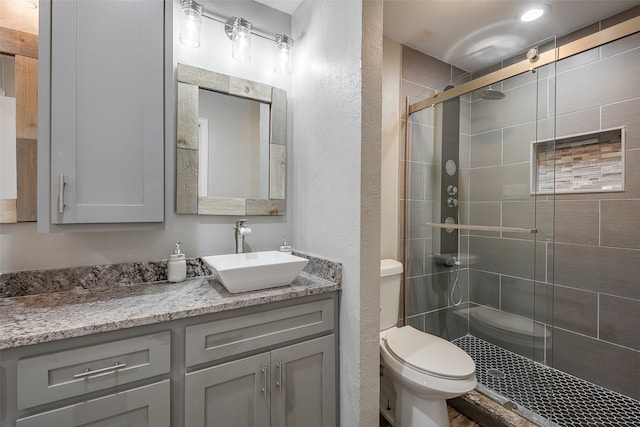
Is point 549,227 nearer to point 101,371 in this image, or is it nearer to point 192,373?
point 192,373

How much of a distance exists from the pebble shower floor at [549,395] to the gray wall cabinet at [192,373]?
1110mm

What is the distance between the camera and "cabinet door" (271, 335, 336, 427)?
1.22 metres

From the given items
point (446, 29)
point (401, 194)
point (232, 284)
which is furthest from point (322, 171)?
point (446, 29)

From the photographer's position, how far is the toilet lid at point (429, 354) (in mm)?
1366

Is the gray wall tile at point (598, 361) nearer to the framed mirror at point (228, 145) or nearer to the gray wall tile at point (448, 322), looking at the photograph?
the gray wall tile at point (448, 322)

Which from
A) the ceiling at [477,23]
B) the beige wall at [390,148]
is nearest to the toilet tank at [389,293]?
the beige wall at [390,148]

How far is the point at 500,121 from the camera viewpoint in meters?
1.83

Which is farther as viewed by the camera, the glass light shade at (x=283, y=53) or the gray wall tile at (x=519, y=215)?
the glass light shade at (x=283, y=53)

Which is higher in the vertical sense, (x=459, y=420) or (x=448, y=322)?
(x=448, y=322)

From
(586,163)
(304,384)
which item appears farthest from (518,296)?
(304,384)

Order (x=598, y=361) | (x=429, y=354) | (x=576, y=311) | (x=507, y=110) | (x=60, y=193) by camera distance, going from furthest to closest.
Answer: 1. (x=576, y=311)
2. (x=598, y=361)
3. (x=507, y=110)
4. (x=429, y=354)
5. (x=60, y=193)

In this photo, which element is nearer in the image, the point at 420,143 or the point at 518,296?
the point at 518,296

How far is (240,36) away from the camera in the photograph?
158 cm

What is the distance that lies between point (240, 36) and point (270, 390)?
1783mm
